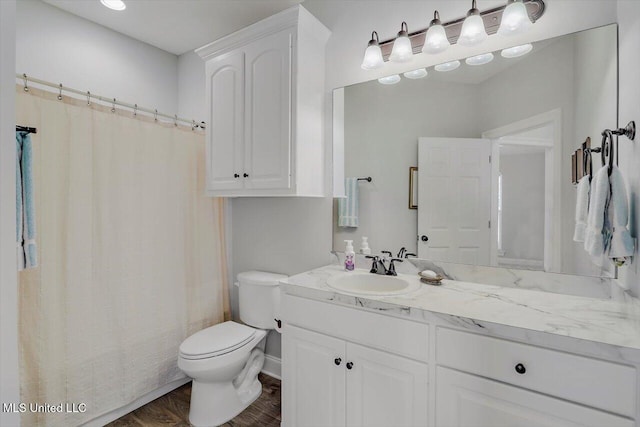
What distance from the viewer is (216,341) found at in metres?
1.85

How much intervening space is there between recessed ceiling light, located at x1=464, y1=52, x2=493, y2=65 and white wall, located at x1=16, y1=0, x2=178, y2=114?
2432 mm

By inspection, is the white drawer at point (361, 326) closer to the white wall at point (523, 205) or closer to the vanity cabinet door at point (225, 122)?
the white wall at point (523, 205)

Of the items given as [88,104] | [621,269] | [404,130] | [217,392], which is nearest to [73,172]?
Answer: [88,104]

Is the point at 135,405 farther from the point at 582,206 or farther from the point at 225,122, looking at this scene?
the point at 582,206

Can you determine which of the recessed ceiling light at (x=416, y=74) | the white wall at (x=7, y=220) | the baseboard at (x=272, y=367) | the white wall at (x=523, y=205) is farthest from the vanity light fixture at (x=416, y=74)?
the baseboard at (x=272, y=367)

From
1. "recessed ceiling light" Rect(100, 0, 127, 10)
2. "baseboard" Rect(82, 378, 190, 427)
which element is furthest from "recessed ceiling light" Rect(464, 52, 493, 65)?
"baseboard" Rect(82, 378, 190, 427)

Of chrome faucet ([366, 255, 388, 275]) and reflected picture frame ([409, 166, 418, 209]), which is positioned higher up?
reflected picture frame ([409, 166, 418, 209])

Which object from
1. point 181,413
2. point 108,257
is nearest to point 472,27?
point 108,257

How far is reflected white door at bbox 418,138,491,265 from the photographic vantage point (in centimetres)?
155

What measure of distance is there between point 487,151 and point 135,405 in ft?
8.30

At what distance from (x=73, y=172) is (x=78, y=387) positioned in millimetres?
1166

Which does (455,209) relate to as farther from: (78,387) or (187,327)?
(78,387)

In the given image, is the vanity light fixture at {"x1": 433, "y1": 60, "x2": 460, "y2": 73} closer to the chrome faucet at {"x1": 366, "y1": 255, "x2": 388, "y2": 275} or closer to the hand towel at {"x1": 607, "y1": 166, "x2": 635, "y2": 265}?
the hand towel at {"x1": 607, "y1": 166, "x2": 635, "y2": 265}

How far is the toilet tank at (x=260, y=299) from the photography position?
6.80 ft
